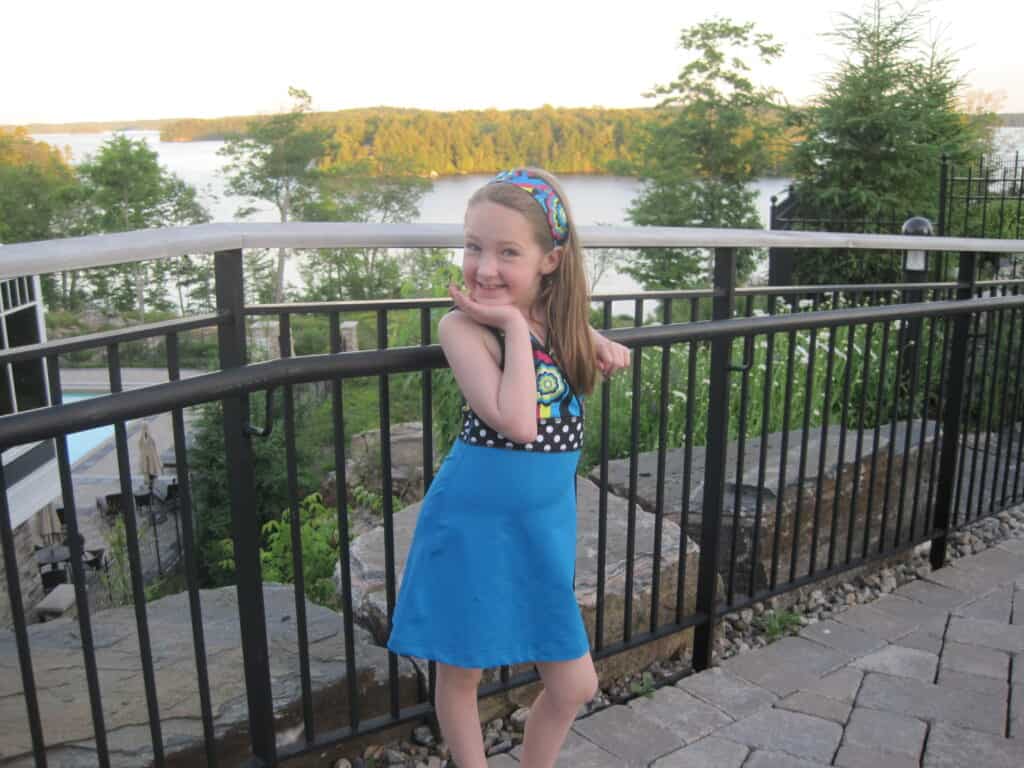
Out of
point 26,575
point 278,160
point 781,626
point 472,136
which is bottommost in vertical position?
point 26,575

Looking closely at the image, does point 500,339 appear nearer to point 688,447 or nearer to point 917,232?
point 688,447

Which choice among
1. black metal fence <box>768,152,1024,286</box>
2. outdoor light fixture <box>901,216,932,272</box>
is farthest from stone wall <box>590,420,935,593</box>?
black metal fence <box>768,152,1024,286</box>

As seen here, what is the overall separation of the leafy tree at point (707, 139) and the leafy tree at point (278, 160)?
24551mm

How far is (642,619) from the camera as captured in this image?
2.45 m

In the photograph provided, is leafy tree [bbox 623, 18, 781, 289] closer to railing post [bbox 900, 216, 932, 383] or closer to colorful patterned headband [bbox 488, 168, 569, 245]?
railing post [bbox 900, 216, 932, 383]

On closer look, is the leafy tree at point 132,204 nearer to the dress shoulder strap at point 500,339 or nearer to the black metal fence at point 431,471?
the black metal fence at point 431,471

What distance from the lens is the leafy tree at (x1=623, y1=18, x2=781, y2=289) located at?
117 ft

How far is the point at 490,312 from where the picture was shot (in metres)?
1.32

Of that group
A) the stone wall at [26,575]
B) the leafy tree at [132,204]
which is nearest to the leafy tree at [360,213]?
the leafy tree at [132,204]

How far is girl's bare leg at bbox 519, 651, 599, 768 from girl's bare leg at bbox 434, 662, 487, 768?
0.33 feet

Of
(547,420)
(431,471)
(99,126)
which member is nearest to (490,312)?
(547,420)

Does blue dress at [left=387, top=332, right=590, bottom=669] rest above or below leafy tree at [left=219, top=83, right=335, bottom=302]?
below

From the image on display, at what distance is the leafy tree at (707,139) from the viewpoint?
1403 inches

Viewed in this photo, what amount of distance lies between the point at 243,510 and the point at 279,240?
48 cm
